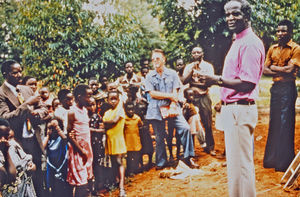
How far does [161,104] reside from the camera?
13.4 ft

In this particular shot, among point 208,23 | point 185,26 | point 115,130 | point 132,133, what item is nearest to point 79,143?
point 115,130

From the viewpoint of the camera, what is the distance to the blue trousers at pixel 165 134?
163 inches

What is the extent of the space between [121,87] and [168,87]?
0.58 meters

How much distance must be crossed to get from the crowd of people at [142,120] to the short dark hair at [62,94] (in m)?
0.01

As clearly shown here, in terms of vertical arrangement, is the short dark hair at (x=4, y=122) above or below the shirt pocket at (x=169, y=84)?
below

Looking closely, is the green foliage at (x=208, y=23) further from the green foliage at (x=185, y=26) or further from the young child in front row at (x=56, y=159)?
the young child in front row at (x=56, y=159)

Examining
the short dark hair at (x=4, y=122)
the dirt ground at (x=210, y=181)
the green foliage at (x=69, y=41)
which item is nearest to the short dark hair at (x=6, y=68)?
the green foliage at (x=69, y=41)

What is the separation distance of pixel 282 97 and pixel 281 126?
358 millimetres

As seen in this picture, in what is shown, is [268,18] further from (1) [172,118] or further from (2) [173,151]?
(2) [173,151]

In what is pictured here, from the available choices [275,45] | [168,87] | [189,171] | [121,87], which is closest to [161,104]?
[168,87]

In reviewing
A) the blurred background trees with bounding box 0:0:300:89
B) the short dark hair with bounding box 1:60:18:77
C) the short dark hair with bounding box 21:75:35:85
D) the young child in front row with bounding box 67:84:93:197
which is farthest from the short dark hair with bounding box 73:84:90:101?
the short dark hair with bounding box 1:60:18:77

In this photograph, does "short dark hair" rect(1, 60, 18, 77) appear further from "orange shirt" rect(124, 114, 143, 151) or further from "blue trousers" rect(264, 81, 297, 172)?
"blue trousers" rect(264, 81, 297, 172)

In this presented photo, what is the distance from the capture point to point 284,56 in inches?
156

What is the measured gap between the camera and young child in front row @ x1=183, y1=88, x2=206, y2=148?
4.22 metres
